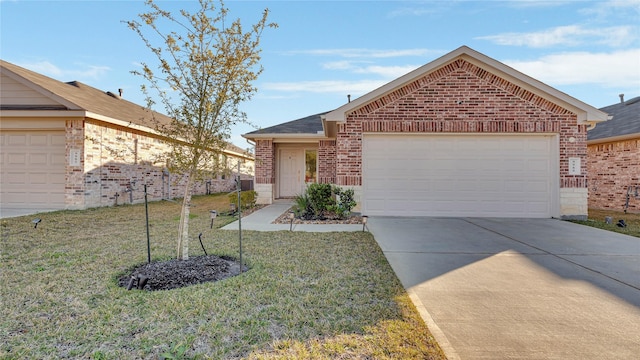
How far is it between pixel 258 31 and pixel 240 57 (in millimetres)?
426

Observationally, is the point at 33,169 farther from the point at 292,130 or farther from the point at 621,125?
the point at 621,125

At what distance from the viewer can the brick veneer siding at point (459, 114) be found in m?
8.53

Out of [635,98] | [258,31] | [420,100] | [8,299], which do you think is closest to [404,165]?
[420,100]

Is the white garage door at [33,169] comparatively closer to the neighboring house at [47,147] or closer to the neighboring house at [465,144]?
the neighboring house at [47,147]

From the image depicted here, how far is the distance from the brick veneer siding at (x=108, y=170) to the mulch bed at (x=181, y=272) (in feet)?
13.5

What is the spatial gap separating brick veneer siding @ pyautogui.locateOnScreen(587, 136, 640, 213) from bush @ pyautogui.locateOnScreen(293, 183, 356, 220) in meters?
9.87

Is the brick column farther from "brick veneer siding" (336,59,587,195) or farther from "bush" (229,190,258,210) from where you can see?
"brick veneer siding" (336,59,587,195)

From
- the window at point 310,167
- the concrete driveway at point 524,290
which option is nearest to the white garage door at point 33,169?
the window at point 310,167

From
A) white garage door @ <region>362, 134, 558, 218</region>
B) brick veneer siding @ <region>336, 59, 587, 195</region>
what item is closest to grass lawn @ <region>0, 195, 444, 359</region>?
white garage door @ <region>362, 134, 558, 218</region>

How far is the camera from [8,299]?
9.98 feet

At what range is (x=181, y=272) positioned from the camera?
3.82m

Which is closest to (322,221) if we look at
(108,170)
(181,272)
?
(181,272)

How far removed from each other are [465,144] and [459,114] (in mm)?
895

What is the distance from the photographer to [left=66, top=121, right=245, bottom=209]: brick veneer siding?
966 cm
